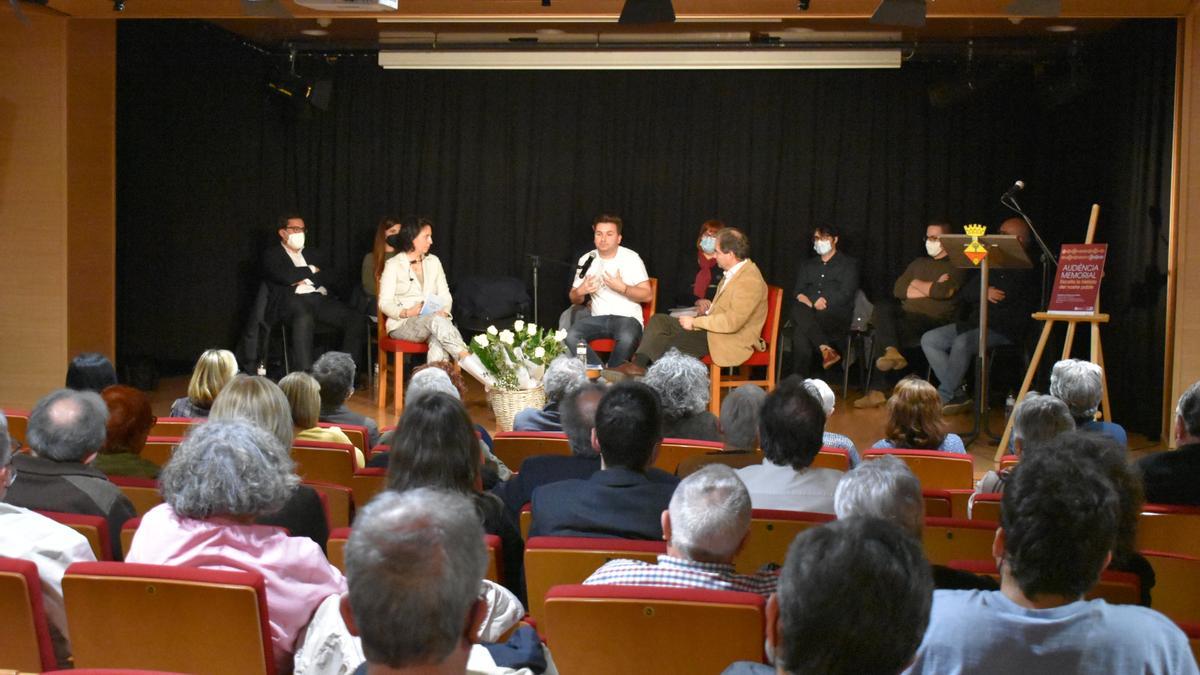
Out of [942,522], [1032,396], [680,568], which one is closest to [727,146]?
[1032,396]

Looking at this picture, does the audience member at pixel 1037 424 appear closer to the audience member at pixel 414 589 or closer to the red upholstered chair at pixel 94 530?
Result: the red upholstered chair at pixel 94 530

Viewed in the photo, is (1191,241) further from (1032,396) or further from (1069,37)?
(1032,396)

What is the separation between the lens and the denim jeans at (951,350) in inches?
341

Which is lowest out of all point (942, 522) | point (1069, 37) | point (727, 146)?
point (942, 522)

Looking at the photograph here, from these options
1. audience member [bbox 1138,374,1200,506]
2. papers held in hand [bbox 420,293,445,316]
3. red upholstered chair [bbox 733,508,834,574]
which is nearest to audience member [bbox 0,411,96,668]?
red upholstered chair [bbox 733,508,834,574]

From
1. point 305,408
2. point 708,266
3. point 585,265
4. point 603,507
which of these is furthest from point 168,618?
point 708,266

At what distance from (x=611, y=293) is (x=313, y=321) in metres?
2.22

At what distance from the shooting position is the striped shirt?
8.21ft

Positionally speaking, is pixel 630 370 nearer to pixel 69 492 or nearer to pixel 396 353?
pixel 396 353

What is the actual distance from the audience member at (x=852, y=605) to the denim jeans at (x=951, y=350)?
7.18 meters

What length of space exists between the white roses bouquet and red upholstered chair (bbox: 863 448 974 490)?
3.27m

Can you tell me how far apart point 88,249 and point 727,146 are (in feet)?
16.2

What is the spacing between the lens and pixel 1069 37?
9.35 metres

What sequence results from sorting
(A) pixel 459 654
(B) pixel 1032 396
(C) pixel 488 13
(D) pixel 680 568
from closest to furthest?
(A) pixel 459 654 → (D) pixel 680 568 → (B) pixel 1032 396 → (C) pixel 488 13
